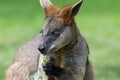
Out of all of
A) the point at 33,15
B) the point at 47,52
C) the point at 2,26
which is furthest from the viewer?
the point at 33,15

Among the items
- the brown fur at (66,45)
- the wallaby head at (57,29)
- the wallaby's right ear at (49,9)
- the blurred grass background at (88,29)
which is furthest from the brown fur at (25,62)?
the blurred grass background at (88,29)

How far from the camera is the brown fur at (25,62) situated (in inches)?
366

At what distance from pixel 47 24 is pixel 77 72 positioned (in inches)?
30.1

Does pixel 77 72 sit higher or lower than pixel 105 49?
lower

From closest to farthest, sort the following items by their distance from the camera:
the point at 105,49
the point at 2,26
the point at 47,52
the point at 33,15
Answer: the point at 47,52 → the point at 105,49 → the point at 2,26 → the point at 33,15

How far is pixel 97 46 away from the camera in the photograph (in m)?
17.8

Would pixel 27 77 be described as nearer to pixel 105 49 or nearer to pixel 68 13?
pixel 68 13

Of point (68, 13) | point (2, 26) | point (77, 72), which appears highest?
point (2, 26)

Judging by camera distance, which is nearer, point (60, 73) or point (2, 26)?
point (60, 73)

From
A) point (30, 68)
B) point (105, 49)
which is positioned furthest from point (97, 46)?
point (30, 68)

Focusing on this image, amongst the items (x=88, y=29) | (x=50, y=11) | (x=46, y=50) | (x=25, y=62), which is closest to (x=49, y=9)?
(x=50, y=11)

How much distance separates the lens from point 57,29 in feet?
27.1

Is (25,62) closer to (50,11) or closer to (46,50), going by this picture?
(50,11)

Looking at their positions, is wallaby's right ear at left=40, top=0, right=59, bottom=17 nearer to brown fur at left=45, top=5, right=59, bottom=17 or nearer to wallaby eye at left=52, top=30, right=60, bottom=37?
brown fur at left=45, top=5, right=59, bottom=17
